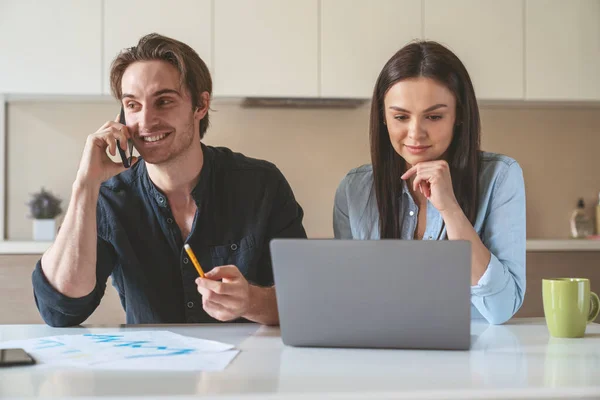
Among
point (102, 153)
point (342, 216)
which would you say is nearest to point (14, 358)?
point (102, 153)

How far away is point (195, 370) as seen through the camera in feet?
3.20

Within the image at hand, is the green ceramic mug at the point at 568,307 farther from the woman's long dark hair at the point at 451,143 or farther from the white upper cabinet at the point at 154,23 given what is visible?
the white upper cabinet at the point at 154,23

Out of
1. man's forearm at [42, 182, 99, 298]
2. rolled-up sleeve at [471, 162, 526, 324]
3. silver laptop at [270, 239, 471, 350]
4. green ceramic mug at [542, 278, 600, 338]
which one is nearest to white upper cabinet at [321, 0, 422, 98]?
rolled-up sleeve at [471, 162, 526, 324]

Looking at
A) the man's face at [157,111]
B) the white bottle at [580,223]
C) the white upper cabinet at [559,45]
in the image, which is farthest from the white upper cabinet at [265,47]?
the white bottle at [580,223]

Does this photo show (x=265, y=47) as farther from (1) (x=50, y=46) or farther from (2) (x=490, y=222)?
(2) (x=490, y=222)

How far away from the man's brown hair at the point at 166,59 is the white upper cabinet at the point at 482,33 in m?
1.69

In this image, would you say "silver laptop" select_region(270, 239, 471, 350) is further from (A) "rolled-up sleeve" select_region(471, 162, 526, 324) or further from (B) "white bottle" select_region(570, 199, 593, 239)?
(B) "white bottle" select_region(570, 199, 593, 239)

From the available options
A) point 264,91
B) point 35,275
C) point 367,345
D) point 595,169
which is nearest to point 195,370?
point 367,345

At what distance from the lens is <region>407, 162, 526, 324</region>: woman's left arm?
1.45 metres

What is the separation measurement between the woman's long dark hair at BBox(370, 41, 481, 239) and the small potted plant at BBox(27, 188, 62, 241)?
6.21 ft

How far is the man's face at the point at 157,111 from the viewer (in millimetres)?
1738

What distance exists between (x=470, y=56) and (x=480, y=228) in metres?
1.80

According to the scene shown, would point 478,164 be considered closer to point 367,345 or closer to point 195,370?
point 367,345

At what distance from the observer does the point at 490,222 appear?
1.64 meters
